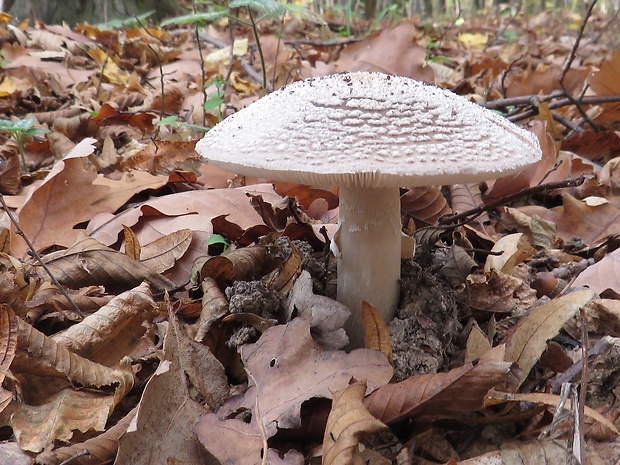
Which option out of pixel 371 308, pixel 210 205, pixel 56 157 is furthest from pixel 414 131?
pixel 56 157

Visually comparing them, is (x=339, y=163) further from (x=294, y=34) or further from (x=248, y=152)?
(x=294, y=34)

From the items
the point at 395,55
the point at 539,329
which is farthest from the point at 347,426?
the point at 395,55

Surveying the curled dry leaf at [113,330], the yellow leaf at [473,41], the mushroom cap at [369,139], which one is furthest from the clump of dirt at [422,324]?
the yellow leaf at [473,41]

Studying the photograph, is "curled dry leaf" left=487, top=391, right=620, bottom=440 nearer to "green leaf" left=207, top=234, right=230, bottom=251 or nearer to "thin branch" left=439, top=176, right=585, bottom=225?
"thin branch" left=439, top=176, right=585, bottom=225

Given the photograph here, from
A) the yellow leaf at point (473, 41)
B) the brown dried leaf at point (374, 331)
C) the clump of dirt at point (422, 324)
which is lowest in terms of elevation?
the yellow leaf at point (473, 41)

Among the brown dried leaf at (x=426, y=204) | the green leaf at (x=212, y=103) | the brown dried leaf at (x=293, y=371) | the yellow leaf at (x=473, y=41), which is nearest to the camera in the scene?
the brown dried leaf at (x=293, y=371)

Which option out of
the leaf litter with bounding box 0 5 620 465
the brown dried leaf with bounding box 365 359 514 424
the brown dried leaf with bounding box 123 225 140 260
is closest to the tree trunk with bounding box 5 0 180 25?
the leaf litter with bounding box 0 5 620 465

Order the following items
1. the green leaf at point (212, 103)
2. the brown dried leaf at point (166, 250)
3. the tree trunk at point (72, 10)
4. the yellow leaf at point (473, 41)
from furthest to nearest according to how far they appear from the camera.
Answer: the yellow leaf at point (473, 41) < the tree trunk at point (72, 10) < the green leaf at point (212, 103) < the brown dried leaf at point (166, 250)

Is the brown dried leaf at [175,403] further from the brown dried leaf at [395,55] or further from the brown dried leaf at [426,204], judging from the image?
the brown dried leaf at [395,55]
